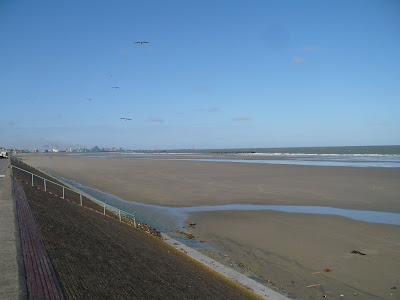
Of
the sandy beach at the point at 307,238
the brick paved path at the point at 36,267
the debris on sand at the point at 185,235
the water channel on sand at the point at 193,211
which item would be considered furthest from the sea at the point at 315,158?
the brick paved path at the point at 36,267

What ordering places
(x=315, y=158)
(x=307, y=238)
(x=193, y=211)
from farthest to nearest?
(x=315, y=158) < (x=193, y=211) < (x=307, y=238)

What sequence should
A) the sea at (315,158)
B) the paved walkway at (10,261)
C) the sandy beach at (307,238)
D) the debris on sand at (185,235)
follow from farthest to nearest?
1. the sea at (315,158)
2. the debris on sand at (185,235)
3. the sandy beach at (307,238)
4. the paved walkway at (10,261)

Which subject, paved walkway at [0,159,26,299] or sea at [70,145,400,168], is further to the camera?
sea at [70,145,400,168]

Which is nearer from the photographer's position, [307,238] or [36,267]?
[36,267]

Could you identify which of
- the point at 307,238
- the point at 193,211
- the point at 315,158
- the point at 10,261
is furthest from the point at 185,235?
the point at 315,158

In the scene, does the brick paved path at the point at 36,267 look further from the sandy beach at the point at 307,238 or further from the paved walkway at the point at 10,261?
the sandy beach at the point at 307,238

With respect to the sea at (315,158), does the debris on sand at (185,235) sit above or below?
below

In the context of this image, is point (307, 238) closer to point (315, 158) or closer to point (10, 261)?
point (10, 261)

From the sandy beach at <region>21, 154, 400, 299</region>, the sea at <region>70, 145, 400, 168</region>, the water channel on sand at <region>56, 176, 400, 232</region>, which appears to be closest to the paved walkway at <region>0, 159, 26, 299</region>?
the sandy beach at <region>21, 154, 400, 299</region>

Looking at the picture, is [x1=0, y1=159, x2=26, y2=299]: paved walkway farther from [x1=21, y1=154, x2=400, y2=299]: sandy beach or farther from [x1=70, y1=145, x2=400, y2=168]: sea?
A: [x1=70, y1=145, x2=400, y2=168]: sea

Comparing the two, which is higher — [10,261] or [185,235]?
[10,261]
